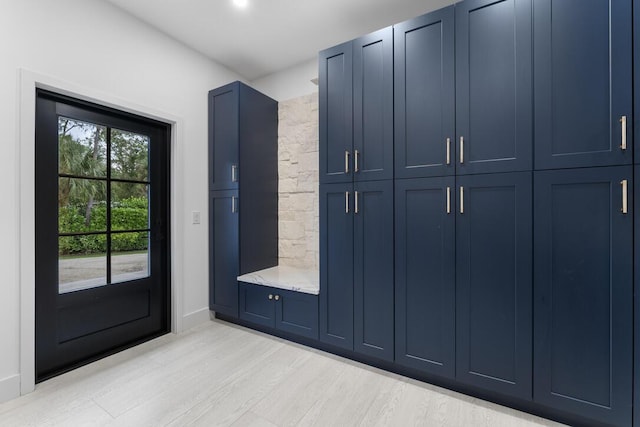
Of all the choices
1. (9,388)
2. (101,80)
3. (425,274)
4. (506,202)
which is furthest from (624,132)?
(9,388)

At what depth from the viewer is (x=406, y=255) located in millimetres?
1857

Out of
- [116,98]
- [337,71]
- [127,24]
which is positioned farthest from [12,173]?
[337,71]

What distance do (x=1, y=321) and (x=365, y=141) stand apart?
2.51 metres

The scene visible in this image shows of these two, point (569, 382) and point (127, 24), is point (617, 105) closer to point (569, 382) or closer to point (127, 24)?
point (569, 382)

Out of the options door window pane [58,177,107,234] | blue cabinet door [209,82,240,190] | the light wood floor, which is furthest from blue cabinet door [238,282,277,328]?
door window pane [58,177,107,234]

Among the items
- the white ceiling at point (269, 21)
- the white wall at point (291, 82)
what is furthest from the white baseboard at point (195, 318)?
the white ceiling at point (269, 21)

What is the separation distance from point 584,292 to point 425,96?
4.53 feet

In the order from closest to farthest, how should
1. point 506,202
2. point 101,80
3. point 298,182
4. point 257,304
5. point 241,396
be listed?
point 506,202, point 241,396, point 101,80, point 257,304, point 298,182

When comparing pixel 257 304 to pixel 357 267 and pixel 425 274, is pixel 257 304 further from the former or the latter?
pixel 425 274

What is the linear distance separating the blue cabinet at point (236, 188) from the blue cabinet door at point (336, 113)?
89cm

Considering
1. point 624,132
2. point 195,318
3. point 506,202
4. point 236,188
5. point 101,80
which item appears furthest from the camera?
point 195,318

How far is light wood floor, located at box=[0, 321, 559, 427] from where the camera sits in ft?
4.99

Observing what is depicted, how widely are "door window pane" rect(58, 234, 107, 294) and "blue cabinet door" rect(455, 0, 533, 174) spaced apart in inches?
104

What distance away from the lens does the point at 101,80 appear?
6.82 feet
